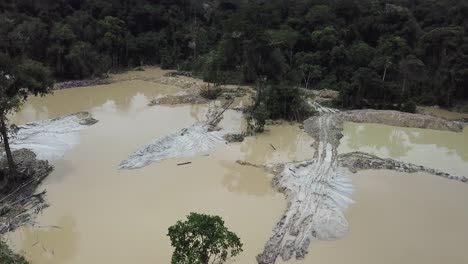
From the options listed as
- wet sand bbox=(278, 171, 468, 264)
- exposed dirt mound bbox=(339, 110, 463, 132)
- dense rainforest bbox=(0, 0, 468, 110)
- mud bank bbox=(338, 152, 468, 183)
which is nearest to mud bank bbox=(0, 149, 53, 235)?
wet sand bbox=(278, 171, 468, 264)

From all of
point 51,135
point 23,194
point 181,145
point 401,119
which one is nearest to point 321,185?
point 181,145

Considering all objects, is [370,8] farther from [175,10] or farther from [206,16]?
[175,10]

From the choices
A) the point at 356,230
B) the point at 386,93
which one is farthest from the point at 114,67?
the point at 356,230

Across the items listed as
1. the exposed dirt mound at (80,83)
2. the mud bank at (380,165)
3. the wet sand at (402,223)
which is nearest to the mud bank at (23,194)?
the wet sand at (402,223)

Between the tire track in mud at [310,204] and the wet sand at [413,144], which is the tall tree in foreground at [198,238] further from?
the wet sand at [413,144]

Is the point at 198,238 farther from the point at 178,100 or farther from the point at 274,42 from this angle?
the point at 178,100

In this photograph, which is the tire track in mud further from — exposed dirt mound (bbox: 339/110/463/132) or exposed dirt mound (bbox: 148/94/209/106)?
exposed dirt mound (bbox: 148/94/209/106)

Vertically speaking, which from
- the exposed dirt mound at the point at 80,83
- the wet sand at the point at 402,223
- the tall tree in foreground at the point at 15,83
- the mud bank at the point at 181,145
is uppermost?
the tall tree in foreground at the point at 15,83
